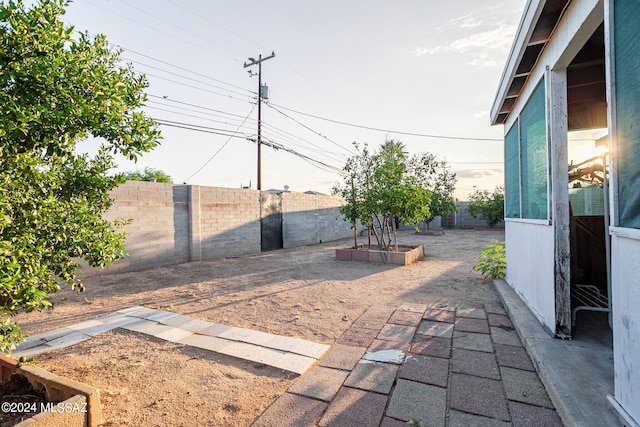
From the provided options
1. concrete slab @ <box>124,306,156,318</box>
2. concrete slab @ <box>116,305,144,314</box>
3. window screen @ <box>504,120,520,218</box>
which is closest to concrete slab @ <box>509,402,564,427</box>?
window screen @ <box>504,120,520,218</box>

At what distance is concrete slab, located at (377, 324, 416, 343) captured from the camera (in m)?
3.30

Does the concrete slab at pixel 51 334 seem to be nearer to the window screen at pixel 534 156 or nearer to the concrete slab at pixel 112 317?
the concrete slab at pixel 112 317

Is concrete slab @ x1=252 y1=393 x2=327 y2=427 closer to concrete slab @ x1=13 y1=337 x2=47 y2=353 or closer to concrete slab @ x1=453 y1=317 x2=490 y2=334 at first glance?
concrete slab @ x1=453 y1=317 x2=490 y2=334

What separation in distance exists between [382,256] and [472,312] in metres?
4.31

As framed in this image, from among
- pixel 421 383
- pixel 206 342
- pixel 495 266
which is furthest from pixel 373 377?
pixel 495 266

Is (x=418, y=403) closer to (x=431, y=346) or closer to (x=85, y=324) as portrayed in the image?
(x=431, y=346)

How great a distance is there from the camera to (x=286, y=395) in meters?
2.31

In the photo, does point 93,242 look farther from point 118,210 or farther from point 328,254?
point 328,254

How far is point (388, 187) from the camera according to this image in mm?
8359

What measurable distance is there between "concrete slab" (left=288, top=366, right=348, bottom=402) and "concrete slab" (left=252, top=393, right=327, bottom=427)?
6cm

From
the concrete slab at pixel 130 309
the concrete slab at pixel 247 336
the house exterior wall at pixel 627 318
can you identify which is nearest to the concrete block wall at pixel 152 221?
the concrete slab at pixel 130 309

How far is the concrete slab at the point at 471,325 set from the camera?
3.48 meters

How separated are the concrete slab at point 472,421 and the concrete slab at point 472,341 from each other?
1.09 m

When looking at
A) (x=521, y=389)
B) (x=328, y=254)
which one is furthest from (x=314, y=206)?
(x=521, y=389)
